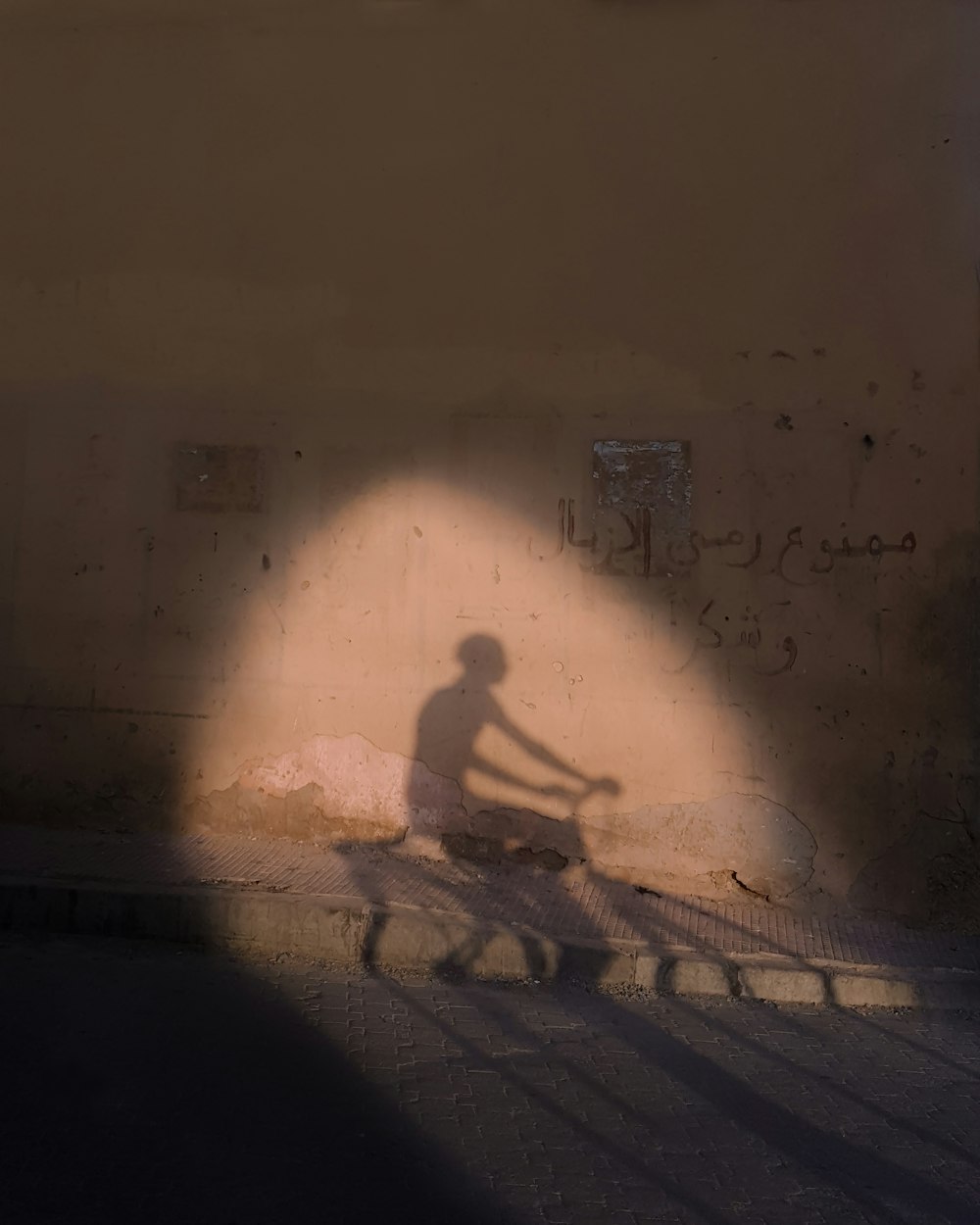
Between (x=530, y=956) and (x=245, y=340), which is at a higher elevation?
(x=245, y=340)

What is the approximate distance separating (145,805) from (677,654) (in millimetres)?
3091

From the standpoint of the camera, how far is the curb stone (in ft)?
14.6

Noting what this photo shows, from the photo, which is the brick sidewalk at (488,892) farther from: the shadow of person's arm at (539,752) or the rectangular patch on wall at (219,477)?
the rectangular patch on wall at (219,477)

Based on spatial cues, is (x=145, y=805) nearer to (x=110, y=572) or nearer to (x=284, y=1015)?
(x=110, y=572)

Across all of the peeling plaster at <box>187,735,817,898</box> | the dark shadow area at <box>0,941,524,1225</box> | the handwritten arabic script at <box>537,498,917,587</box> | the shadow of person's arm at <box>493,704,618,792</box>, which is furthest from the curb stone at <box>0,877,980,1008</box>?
the handwritten arabic script at <box>537,498,917,587</box>

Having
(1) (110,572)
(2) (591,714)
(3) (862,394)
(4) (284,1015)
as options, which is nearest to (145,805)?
(1) (110,572)

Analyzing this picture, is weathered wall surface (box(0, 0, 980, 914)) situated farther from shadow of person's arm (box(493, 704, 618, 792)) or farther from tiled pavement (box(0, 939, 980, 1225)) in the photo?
tiled pavement (box(0, 939, 980, 1225))

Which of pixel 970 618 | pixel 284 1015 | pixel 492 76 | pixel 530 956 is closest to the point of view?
pixel 284 1015

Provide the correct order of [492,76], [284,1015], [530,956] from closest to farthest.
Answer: [284,1015], [530,956], [492,76]

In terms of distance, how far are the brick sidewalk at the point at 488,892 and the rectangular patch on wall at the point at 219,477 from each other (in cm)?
189

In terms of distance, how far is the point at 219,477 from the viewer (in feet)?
19.1

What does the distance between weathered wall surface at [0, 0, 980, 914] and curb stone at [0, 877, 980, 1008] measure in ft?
2.63

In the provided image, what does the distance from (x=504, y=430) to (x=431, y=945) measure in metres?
2.69

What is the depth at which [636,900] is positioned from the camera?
5219 mm
